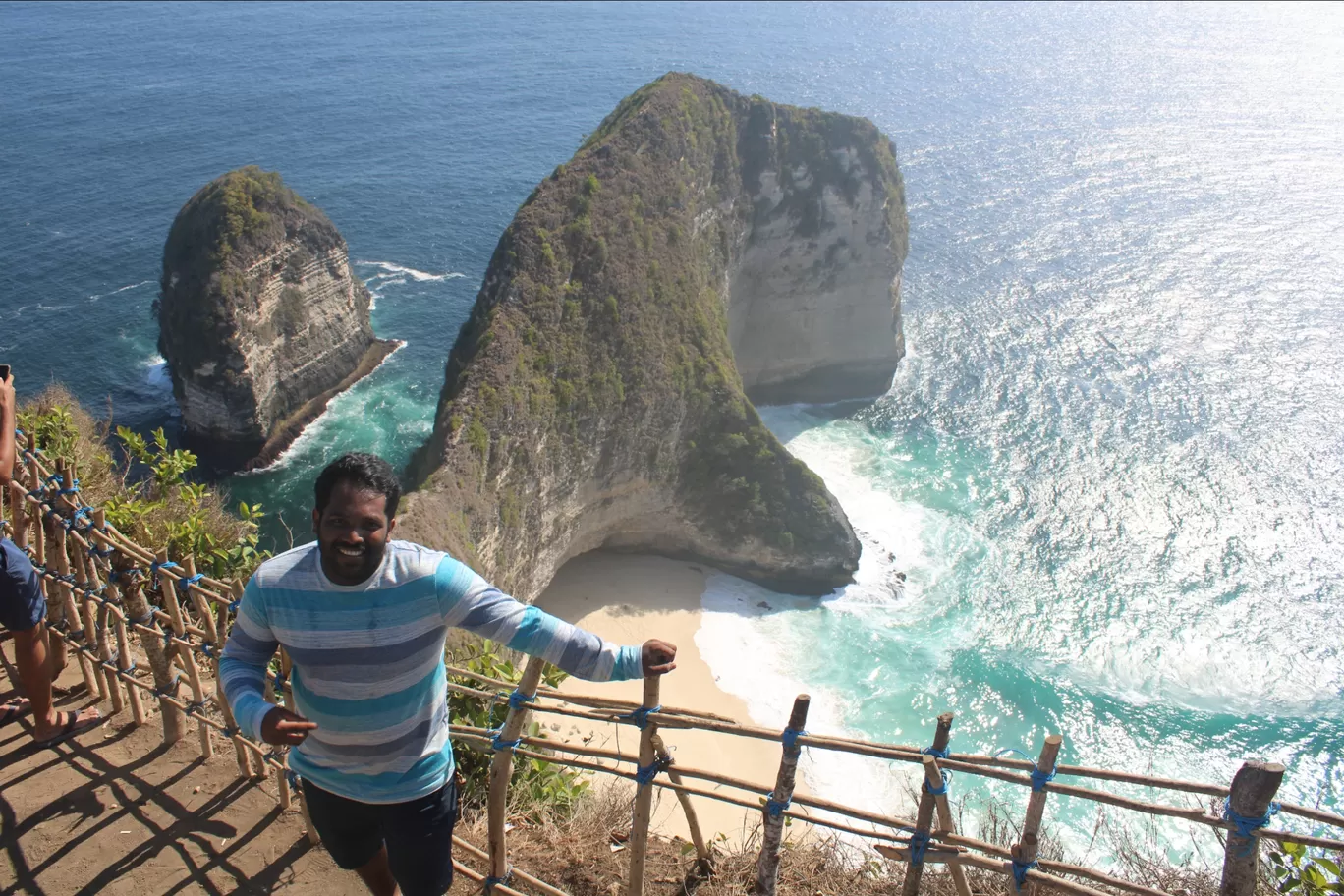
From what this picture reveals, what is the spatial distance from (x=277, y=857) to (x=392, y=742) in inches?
122

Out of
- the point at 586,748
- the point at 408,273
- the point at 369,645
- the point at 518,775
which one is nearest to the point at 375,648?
the point at 369,645

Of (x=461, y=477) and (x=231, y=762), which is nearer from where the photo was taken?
(x=231, y=762)

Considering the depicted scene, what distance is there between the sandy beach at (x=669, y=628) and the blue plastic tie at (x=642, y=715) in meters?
18.6

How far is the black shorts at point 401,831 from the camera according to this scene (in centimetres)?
528

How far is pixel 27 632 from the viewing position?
7.41 meters

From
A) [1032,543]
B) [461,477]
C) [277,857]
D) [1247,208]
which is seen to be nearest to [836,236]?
[1032,543]

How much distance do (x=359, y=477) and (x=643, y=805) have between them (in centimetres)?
331

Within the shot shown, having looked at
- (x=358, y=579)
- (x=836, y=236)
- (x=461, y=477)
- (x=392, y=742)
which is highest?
(x=358, y=579)

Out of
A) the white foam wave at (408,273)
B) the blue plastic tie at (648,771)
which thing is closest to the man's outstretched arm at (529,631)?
the blue plastic tie at (648,771)

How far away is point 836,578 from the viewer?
122 ft

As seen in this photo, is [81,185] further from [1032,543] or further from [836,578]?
[1032,543]

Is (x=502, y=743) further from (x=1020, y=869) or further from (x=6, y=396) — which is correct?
(x=6, y=396)

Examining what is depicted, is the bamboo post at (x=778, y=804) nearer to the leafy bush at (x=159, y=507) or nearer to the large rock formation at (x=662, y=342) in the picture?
the leafy bush at (x=159, y=507)

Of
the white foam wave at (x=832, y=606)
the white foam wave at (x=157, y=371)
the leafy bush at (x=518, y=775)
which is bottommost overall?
the white foam wave at (x=832, y=606)
